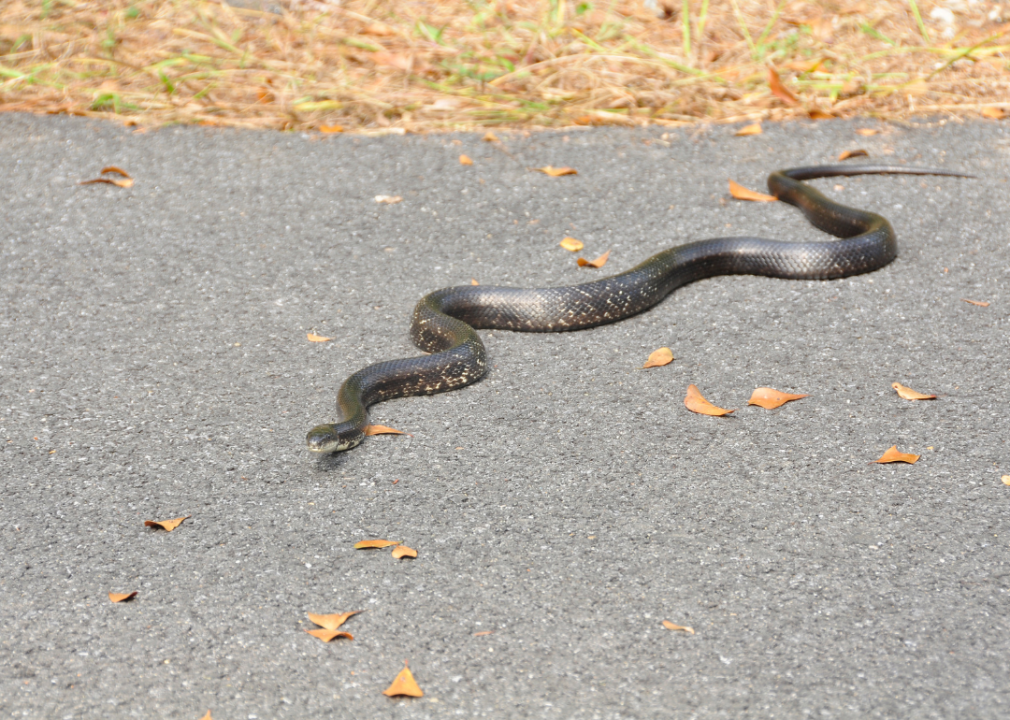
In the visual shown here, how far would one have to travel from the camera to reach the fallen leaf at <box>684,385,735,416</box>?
394cm

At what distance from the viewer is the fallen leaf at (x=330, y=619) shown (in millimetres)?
2816

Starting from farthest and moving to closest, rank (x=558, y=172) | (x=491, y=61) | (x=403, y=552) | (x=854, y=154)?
(x=491, y=61), (x=854, y=154), (x=558, y=172), (x=403, y=552)

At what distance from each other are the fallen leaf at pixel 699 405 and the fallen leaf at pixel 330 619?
1868 millimetres

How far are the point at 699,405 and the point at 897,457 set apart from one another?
33.8 inches

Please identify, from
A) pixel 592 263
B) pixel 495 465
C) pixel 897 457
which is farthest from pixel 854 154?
pixel 495 465

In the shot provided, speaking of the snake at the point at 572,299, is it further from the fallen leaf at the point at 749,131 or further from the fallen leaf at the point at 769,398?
the fallen leaf at the point at 749,131

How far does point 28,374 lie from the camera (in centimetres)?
428

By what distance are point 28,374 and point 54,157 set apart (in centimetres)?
300

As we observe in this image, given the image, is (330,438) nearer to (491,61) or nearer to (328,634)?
(328,634)

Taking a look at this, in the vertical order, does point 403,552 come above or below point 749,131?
below

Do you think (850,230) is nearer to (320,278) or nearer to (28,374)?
(320,278)

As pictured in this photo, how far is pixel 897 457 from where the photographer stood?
3590 millimetres

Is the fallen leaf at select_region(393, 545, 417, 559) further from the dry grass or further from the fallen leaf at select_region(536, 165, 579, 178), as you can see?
the dry grass

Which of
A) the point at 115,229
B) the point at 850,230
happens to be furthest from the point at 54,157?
the point at 850,230
